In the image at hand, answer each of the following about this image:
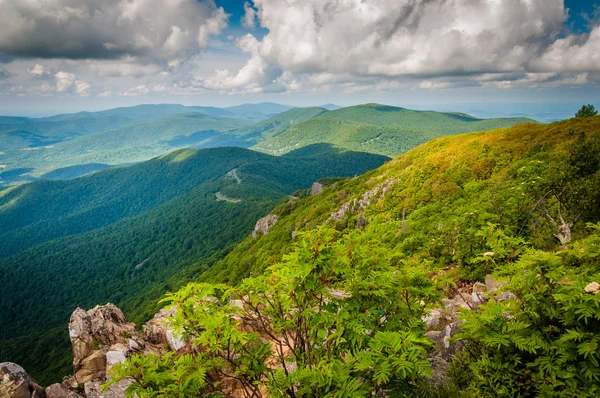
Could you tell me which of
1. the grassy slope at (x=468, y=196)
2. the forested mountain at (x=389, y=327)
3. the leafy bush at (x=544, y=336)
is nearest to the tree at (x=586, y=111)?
the grassy slope at (x=468, y=196)

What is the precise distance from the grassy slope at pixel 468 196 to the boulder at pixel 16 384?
56.8 feet

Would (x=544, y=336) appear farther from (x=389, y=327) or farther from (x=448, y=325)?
(x=448, y=325)

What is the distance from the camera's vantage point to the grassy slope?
18156 millimetres

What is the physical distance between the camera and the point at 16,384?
1337 cm

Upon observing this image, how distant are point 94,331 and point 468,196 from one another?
35.0 metres

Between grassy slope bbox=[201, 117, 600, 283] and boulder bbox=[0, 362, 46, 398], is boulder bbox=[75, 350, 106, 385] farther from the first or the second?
grassy slope bbox=[201, 117, 600, 283]

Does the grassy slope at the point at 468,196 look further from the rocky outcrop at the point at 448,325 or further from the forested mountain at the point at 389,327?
the forested mountain at the point at 389,327

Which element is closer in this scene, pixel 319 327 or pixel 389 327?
pixel 389 327

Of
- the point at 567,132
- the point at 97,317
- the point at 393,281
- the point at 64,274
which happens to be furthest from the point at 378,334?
the point at 64,274

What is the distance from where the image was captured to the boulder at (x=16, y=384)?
13125 mm

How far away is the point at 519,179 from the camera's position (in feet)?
85.3

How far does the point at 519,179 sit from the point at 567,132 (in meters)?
13.1

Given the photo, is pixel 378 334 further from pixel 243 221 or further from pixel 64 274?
pixel 64 274

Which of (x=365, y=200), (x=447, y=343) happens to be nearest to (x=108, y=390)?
(x=447, y=343)
